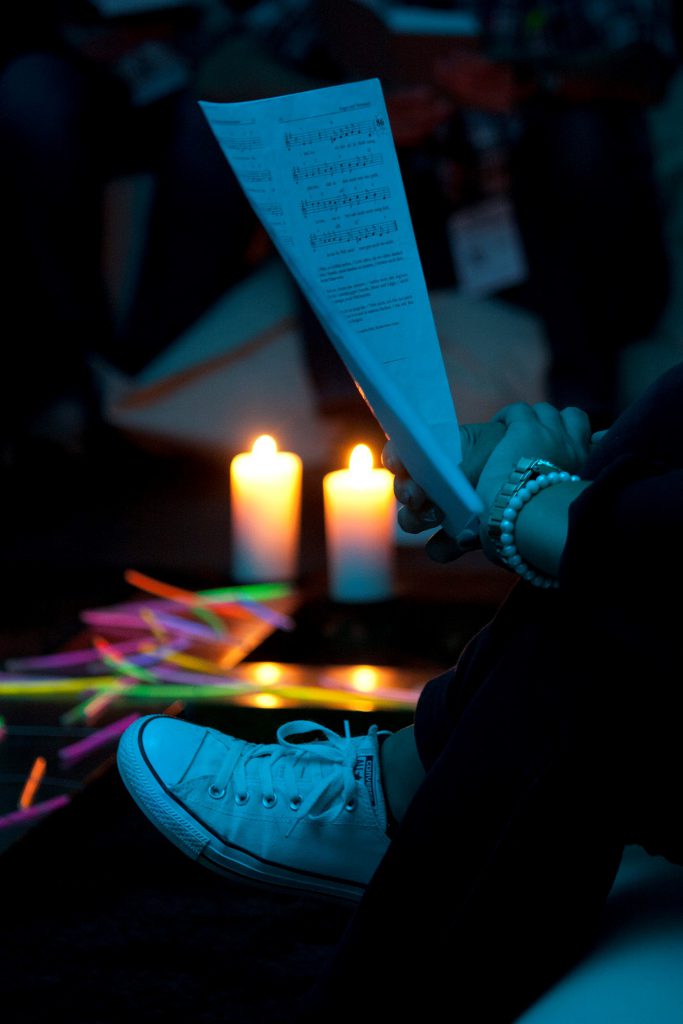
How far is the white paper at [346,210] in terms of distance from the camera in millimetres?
612

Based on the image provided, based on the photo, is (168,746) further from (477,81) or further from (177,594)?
(477,81)

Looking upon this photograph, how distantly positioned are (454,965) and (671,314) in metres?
1.68

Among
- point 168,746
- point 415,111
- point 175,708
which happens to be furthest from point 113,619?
point 415,111

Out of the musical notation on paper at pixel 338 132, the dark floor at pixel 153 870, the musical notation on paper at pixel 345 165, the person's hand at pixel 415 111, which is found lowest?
the dark floor at pixel 153 870

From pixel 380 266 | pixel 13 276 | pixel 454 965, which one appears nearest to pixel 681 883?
pixel 454 965

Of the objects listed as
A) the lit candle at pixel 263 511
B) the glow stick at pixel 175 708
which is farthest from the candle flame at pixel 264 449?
the glow stick at pixel 175 708

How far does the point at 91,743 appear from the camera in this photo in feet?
3.42

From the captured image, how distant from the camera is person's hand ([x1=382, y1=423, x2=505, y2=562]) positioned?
68 centimetres

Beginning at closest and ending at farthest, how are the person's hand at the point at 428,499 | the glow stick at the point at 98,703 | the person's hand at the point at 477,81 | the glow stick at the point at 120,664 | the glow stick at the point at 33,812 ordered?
the person's hand at the point at 428,499, the glow stick at the point at 33,812, the glow stick at the point at 98,703, the glow stick at the point at 120,664, the person's hand at the point at 477,81

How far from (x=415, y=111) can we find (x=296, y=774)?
1487 mm

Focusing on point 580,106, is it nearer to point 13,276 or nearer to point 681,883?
point 13,276

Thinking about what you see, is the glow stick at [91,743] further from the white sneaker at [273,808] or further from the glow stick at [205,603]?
the glow stick at [205,603]

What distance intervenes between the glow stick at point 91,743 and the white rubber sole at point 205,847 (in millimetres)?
215

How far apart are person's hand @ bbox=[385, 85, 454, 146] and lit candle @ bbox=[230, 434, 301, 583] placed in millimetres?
741
